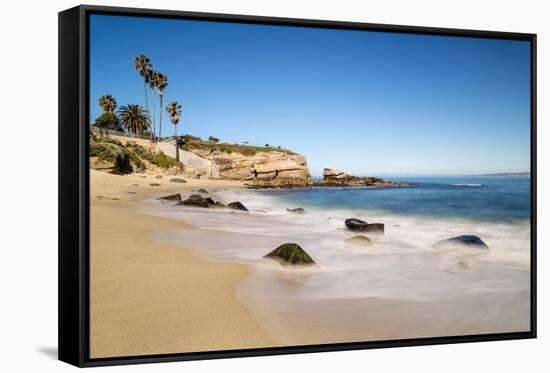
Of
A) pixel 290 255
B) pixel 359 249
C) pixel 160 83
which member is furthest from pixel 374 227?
pixel 160 83

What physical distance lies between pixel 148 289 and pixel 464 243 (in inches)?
119

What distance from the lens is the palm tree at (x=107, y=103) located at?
7.29 m

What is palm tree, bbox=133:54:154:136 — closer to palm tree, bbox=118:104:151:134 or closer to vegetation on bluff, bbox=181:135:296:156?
palm tree, bbox=118:104:151:134

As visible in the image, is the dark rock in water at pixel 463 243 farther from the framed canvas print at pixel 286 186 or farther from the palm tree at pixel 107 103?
the palm tree at pixel 107 103

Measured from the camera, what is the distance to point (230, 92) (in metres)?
7.91

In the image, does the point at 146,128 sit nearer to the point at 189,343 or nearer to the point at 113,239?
the point at 113,239

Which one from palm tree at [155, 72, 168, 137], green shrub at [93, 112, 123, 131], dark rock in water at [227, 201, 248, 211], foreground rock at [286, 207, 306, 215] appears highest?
palm tree at [155, 72, 168, 137]

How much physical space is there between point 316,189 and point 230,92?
1.15 m

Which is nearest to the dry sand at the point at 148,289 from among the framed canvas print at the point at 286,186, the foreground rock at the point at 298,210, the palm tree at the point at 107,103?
the framed canvas print at the point at 286,186

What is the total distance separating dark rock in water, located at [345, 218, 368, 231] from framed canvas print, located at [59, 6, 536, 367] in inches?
0.5

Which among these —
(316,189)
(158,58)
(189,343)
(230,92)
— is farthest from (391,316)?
(158,58)

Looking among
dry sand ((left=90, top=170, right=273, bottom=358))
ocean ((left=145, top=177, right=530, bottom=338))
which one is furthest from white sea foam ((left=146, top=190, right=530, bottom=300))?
dry sand ((left=90, top=170, right=273, bottom=358))

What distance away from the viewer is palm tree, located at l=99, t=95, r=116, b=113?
7.29m

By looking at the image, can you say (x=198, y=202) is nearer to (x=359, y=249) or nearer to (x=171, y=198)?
(x=171, y=198)
